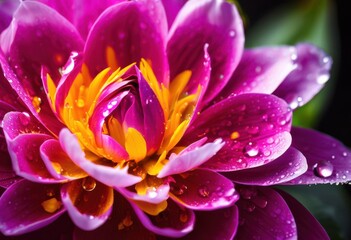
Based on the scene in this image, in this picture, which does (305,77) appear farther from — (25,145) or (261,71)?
(25,145)

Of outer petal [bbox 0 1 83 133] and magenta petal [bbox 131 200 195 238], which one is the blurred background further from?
outer petal [bbox 0 1 83 133]

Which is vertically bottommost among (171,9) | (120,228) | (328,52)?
(328,52)

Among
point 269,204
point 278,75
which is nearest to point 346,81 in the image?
point 278,75

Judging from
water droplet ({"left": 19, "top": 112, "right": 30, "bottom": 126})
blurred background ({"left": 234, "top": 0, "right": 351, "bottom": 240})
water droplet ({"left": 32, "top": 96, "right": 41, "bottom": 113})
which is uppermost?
water droplet ({"left": 19, "top": 112, "right": 30, "bottom": 126})

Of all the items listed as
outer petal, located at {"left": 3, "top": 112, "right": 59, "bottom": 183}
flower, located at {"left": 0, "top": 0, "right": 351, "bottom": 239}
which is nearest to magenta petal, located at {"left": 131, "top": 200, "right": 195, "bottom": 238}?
flower, located at {"left": 0, "top": 0, "right": 351, "bottom": 239}

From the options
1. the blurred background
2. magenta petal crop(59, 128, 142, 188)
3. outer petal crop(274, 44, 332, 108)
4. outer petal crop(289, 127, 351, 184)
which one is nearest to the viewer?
magenta petal crop(59, 128, 142, 188)

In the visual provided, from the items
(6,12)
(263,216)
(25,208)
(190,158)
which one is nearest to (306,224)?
(263,216)
